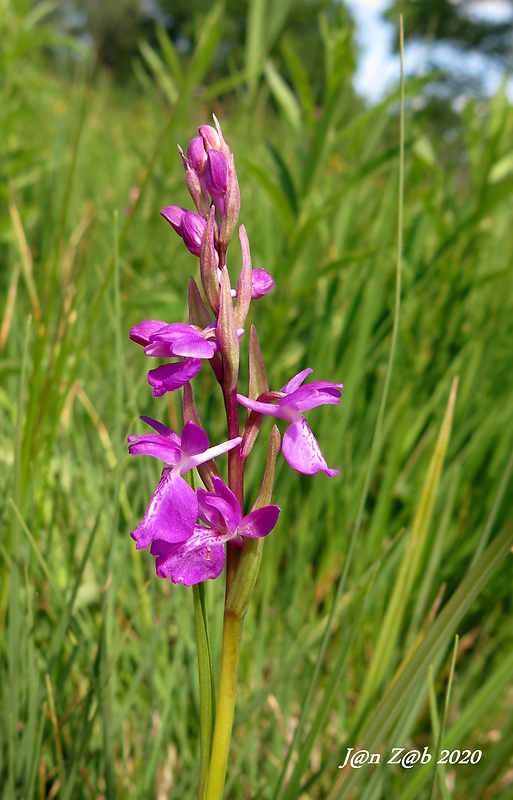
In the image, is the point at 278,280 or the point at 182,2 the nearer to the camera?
the point at 278,280

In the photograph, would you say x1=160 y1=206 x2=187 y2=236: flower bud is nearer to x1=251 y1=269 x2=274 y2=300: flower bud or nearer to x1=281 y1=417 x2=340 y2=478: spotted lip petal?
x1=251 y1=269 x2=274 y2=300: flower bud

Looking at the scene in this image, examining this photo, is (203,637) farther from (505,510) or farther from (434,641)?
(505,510)

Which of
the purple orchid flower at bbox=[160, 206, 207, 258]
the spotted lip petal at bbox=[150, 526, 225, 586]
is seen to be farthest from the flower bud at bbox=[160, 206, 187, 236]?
the spotted lip petal at bbox=[150, 526, 225, 586]

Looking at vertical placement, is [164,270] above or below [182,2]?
below

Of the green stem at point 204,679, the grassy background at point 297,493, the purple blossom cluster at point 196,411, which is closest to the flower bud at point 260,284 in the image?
the purple blossom cluster at point 196,411

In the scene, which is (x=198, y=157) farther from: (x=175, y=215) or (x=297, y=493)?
(x=297, y=493)

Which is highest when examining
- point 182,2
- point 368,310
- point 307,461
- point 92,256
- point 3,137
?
point 182,2

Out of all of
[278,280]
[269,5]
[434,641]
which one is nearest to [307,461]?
[434,641]
